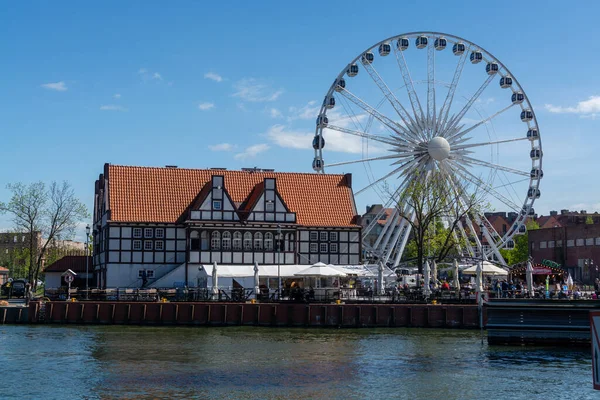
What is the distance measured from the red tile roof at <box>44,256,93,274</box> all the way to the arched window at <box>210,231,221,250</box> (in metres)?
13.3

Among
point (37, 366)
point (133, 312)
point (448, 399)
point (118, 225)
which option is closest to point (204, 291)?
point (133, 312)

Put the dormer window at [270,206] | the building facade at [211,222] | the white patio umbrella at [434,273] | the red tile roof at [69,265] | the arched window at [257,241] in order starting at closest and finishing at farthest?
1. the white patio umbrella at [434,273]
2. the building facade at [211,222]
3. the arched window at [257,241]
4. the dormer window at [270,206]
5. the red tile roof at [69,265]

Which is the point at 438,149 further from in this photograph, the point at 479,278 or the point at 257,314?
the point at 257,314

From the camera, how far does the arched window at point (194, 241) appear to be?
66.2m

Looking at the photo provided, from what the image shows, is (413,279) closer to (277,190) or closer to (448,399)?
(277,190)

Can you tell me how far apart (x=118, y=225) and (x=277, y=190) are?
12847 mm

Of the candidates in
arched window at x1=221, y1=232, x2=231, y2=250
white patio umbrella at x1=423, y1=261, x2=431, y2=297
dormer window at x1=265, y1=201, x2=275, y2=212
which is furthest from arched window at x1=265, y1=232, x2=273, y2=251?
white patio umbrella at x1=423, y1=261, x2=431, y2=297

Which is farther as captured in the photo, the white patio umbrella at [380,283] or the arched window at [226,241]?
the arched window at [226,241]

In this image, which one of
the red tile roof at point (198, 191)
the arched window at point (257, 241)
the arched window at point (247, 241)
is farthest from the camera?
the arched window at point (257, 241)

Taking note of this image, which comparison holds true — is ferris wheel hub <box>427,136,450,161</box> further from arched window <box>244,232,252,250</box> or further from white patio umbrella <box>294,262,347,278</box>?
arched window <box>244,232,252,250</box>

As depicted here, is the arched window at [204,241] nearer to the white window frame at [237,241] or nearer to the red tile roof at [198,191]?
the white window frame at [237,241]

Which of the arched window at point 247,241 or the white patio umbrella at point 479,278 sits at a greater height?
the arched window at point 247,241

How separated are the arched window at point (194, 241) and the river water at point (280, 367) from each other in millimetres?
18461

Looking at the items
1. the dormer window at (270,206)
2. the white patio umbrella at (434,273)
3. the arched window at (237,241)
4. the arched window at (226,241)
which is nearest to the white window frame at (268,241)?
the dormer window at (270,206)
